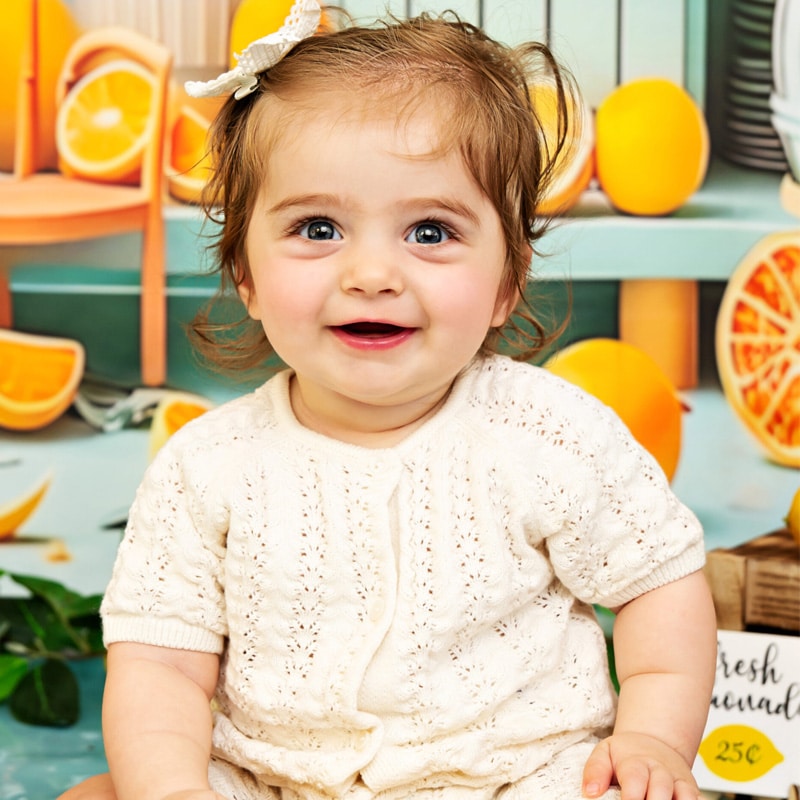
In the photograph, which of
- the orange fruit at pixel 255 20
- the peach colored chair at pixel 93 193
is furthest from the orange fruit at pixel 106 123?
the orange fruit at pixel 255 20

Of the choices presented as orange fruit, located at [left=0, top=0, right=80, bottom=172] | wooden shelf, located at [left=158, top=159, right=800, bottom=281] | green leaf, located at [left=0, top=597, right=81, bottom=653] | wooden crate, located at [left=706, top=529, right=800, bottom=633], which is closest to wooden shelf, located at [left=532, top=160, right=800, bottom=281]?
wooden shelf, located at [left=158, top=159, right=800, bottom=281]

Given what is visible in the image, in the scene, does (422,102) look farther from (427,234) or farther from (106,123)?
(106,123)

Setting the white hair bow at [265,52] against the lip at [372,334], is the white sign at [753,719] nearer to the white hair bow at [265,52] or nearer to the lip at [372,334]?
the lip at [372,334]

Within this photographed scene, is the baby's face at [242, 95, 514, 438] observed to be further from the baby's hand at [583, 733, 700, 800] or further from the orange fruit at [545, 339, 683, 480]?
the orange fruit at [545, 339, 683, 480]

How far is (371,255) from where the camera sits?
99cm

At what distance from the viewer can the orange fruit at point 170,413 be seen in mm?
1717

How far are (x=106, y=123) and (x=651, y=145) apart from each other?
0.73 meters

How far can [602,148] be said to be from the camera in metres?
1.66

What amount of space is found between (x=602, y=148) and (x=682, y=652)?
2.62ft

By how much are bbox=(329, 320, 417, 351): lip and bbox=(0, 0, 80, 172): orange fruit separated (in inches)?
33.9

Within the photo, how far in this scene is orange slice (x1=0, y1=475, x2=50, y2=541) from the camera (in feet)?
5.67

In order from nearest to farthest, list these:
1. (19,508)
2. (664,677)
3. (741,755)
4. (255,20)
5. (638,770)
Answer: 1. (638,770)
2. (664,677)
3. (741,755)
4. (255,20)
5. (19,508)

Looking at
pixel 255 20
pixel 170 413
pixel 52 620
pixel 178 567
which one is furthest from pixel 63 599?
pixel 255 20

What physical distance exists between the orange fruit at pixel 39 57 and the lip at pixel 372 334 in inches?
33.9
